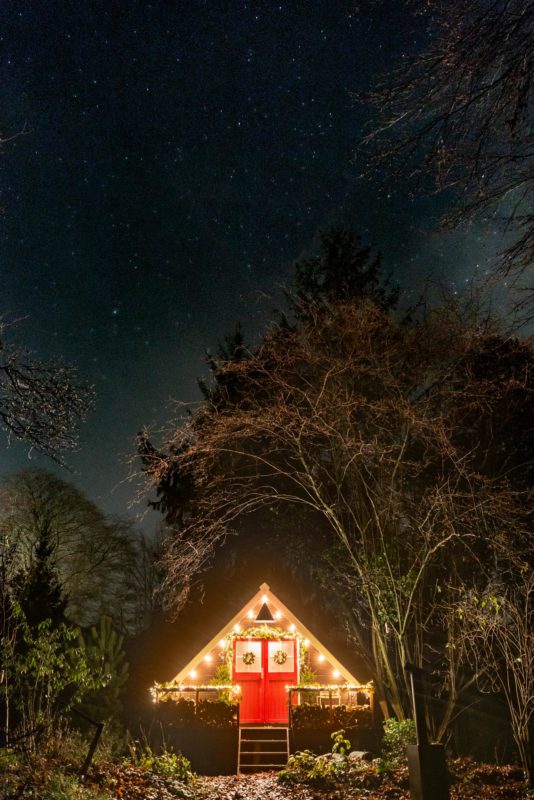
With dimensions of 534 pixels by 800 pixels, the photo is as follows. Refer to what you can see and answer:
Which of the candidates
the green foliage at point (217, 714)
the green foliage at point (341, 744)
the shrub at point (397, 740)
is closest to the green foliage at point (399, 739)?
the shrub at point (397, 740)

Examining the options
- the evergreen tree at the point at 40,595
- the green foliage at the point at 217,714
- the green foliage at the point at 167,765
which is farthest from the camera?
the evergreen tree at the point at 40,595

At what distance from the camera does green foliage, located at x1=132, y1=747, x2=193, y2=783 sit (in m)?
9.66

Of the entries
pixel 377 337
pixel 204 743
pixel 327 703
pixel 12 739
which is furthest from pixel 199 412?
pixel 327 703

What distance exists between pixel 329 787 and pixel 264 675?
17.0 ft

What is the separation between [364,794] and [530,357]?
28.9 feet

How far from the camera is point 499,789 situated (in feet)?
26.0

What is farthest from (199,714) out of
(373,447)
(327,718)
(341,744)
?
(373,447)

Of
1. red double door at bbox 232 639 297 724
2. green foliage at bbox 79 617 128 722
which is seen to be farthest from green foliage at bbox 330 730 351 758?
green foliage at bbox 79 617 128 722

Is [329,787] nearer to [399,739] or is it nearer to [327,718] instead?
[399,739]

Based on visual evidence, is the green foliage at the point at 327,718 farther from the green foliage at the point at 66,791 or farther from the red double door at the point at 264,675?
the green foliage at the point at 66,791

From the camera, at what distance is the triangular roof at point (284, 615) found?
13.7 meters

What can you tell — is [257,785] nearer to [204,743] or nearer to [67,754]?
[204,743]

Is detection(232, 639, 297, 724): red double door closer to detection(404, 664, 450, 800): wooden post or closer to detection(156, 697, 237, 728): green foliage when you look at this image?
detection(156, 697, 237, 728): green foliage

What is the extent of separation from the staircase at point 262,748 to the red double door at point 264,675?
79 cm
